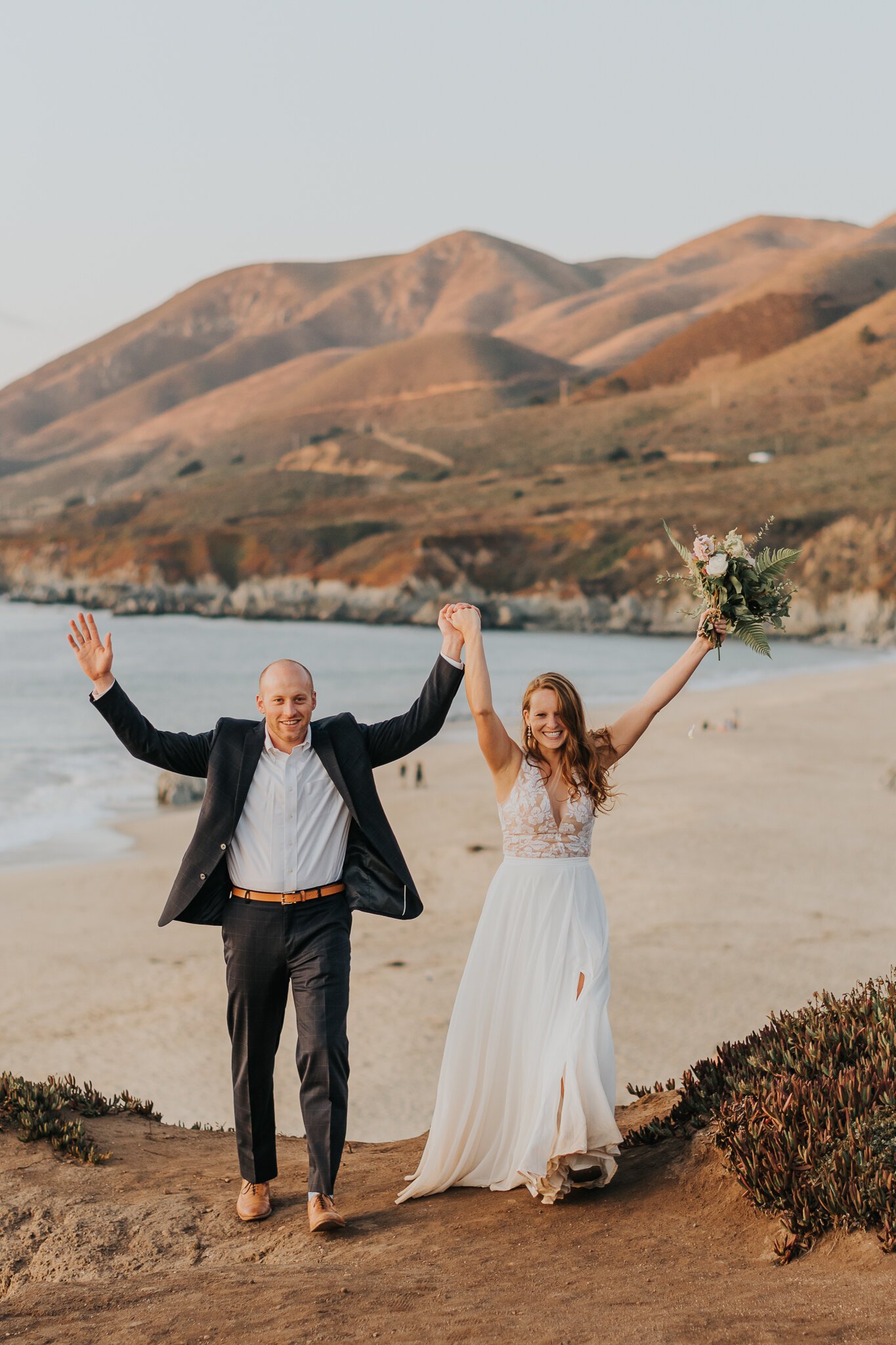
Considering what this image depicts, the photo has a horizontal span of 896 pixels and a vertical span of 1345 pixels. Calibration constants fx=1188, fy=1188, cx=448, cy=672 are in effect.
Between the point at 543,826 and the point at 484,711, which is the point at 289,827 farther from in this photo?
the point at 543,826

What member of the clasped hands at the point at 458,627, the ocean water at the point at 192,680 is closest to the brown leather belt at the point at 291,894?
the clasped hands at the point at 458,627

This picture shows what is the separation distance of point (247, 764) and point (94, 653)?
27.3 inches

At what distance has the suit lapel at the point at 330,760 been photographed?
163 inches

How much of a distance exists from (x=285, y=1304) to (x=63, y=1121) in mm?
2106

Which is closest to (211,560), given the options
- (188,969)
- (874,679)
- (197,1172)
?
(874,679)

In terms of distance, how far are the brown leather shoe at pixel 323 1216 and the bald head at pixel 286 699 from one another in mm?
1577

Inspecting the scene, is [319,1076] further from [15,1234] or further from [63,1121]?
[63,1121]

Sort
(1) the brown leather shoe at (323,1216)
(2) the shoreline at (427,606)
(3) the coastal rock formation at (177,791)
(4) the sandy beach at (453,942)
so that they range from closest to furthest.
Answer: (1) the brown leather shoe at (323,1216) → (4) the sandy beach at (453,942) → (3) the coastal rock formation at (177,791) → (2) the shoreline at (427,606)

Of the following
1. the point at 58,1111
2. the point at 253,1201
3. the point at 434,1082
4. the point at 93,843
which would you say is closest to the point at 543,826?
the point at 253,1201

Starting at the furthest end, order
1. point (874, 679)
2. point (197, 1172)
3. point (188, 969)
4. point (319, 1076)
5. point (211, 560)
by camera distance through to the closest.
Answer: point (211, 560) < point (874, 679) < point (188, 969) < point (197, 1172) < point (319, 1076)

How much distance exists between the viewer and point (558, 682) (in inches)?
167

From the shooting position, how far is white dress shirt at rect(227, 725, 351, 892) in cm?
412

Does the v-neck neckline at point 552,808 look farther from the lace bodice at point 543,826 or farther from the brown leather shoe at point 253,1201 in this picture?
the brown leather shoe at point 253,1201

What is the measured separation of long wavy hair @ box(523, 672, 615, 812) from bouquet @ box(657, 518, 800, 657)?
61cm
